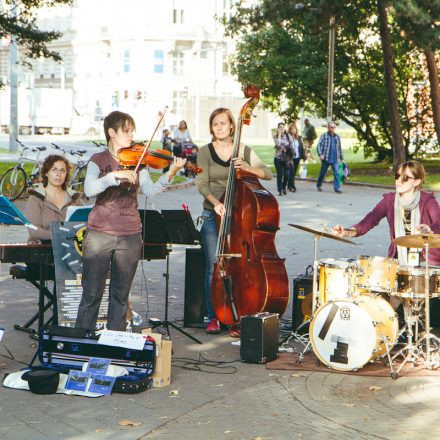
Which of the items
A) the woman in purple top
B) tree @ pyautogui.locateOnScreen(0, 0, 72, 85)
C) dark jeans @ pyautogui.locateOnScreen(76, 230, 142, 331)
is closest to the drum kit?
the woman in purple top

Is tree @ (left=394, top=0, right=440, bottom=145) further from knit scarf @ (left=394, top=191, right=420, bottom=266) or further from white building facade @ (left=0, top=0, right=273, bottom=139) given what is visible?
white building facade @ (left=0, top=0, right=273, bottom=139)

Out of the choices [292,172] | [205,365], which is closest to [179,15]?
[292,172]

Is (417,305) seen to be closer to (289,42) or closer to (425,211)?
(425,211)

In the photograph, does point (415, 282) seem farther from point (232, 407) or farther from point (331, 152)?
point (331, 152)

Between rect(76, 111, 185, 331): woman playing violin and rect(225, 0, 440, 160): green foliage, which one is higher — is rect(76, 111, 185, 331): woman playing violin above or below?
below

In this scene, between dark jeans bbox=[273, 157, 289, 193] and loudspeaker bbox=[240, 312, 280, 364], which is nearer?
loudspeaker bbox=[240, 312, 280, 364]

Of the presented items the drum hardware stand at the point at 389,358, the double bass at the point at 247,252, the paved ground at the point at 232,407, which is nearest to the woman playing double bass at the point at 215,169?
the double bass at the point at 247,252

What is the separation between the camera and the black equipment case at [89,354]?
7.11 metres

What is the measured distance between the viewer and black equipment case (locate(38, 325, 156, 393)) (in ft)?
23.3

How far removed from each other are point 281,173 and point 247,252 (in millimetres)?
16664

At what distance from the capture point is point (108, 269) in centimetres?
772

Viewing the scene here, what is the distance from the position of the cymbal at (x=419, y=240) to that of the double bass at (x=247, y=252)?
1.37 meters

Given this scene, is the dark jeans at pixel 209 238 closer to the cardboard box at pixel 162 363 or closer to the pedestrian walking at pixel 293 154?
the cardboard box at pixel 162 363

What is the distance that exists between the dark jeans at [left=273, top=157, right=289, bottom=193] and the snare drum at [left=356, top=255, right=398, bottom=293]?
17.1 meters
